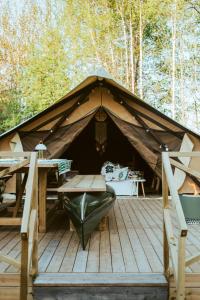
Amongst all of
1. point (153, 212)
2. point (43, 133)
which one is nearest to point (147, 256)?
point (153, 212)

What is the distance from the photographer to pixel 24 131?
19.4ft

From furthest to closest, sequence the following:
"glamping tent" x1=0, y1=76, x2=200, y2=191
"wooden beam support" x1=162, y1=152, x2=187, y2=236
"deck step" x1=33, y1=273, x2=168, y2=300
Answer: "glamping tent" x1=0, y1=76, x2=200, y2=191, "deck step" x1=33, y1=273, x2=168, y2=300, "wooden beam support" x1=162, y1=152, x2=187, y2=236

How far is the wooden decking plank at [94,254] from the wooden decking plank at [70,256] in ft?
0.43

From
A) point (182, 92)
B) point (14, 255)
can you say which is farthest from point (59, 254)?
point (182, 92)

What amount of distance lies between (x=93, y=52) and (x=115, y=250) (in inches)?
523

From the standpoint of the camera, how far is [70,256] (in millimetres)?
2963

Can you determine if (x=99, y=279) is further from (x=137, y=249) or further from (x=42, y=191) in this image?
(x=42, y=191)

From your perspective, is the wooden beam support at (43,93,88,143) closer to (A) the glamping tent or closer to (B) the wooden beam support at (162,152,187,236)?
(A) the glamping tent

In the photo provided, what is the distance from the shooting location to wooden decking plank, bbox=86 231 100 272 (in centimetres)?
268

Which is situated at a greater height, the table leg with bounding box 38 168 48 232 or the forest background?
the forest background

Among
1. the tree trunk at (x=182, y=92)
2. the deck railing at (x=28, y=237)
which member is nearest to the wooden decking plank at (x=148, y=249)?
the deck railing at (x=28, y=237)

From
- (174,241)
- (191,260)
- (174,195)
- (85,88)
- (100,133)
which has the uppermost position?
(85,88)

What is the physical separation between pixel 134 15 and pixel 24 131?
9894 mm

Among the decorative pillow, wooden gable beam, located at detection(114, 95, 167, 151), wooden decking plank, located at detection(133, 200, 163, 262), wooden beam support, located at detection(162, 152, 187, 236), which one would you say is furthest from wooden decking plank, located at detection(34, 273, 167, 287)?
the decorative pillow
